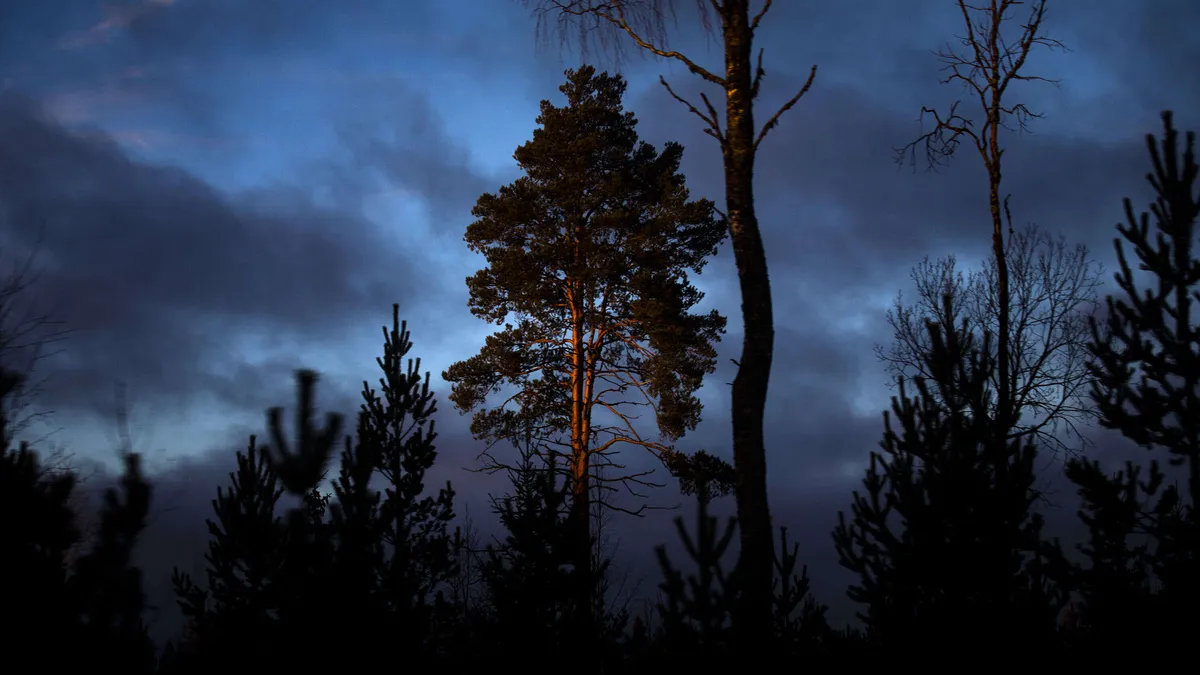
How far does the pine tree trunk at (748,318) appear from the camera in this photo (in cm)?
642

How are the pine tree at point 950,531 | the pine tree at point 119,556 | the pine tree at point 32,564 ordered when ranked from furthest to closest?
the pine tree at point 950,531, the pine tree at point 32,564, the pine tree at point 119,556

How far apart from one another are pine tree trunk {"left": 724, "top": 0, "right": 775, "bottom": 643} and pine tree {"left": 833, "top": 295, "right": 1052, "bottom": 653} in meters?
0.89

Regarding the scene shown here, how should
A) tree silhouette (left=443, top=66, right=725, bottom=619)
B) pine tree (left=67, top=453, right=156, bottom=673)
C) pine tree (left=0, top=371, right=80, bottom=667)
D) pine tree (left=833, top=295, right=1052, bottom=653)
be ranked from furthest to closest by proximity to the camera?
tree silhouette (left=443, top=66, right=725, bottom=619), pine tree (left=833, top=295, right=1052, bottom=653), pine tree (left=0, top=371, right=80, bottom=667), pine tree (left=67, top=453, right=156, bottom=673)

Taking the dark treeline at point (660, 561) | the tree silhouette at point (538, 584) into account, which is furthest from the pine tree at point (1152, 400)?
the tree silhouette at point (538, 584)

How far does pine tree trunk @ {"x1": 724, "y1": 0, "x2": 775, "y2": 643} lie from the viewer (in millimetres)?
6418

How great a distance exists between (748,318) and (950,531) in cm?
250

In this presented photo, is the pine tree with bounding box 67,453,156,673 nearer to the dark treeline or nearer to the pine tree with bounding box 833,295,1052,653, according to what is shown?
the dark treeline

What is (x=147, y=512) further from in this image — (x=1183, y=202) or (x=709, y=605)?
(x=1183, y=202)

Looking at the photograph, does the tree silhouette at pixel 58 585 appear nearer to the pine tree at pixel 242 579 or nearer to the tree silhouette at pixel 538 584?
the pine tree at pixel 242 579

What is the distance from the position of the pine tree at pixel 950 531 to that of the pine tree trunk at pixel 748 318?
2.93ft

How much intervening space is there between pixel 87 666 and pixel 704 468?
503 inches

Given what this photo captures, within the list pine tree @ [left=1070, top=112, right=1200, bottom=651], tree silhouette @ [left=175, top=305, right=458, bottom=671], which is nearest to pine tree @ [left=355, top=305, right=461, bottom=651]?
tree silhouette @ [left=175, top=305, right=458, bottom=671]

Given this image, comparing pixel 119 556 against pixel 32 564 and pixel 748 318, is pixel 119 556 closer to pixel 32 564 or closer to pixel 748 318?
pixel 32 564

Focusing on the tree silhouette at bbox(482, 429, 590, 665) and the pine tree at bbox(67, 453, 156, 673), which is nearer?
the pine tree at bbox(67, 453, 156, 673)
